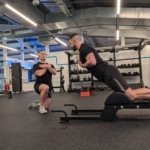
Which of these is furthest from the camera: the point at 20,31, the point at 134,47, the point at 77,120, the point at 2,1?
the point at 20,31

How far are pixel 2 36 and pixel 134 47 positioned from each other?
6480 mm

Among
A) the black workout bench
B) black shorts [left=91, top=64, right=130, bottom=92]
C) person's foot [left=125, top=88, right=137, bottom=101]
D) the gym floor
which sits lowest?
the gym floor

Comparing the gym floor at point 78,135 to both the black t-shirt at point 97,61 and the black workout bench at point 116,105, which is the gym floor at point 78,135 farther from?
the black t-shirt at point 97,61

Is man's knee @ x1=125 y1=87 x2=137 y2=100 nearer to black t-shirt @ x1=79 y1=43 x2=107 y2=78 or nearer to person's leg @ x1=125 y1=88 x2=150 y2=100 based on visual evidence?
person's leg @ x1=125 y1=88 x2=150 y2=100

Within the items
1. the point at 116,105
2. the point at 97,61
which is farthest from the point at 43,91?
the point at 116,105

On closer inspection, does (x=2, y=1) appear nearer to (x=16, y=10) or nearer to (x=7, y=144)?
(x=16, y=10)

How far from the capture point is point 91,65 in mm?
3281

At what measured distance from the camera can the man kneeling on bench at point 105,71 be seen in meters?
3.20

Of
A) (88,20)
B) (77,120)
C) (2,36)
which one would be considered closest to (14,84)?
(2,36)

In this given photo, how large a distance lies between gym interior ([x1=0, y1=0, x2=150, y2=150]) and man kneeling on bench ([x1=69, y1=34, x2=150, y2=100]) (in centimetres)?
11

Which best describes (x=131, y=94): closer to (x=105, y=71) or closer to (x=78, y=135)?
(x=105, y=71)

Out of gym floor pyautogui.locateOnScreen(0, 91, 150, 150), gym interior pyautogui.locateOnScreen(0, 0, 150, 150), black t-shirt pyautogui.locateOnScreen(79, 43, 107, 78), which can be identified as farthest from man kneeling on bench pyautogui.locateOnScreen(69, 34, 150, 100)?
gym floor pyautogui.locateOnScreen(0, 91, 150, 150)

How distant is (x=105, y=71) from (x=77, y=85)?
8.41 meters

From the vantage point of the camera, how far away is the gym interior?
103 inches
